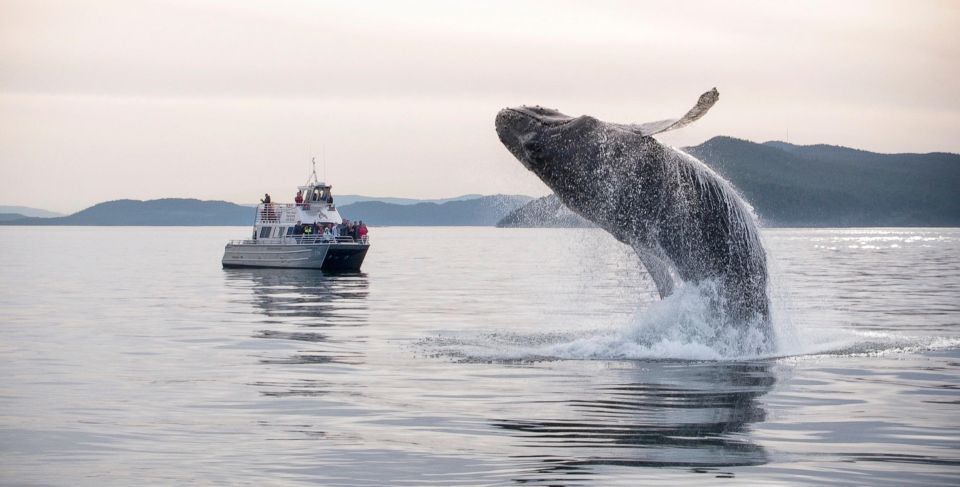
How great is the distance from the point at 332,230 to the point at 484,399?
4817 centimetres

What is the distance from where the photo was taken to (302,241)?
59250mm

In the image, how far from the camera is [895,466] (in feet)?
30.8

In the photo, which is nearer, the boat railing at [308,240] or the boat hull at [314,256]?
the boat hull at [314,256]

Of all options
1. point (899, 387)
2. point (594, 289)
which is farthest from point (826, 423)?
point (594, 289)

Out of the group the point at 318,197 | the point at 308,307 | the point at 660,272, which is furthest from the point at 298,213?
the point at 660,272

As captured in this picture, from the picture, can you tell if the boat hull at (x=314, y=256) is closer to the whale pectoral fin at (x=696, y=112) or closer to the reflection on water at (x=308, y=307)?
the reflection on water at (x=308, y=307)

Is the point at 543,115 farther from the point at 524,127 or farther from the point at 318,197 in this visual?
the point at 318,197

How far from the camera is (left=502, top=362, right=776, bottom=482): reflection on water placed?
9.66 m

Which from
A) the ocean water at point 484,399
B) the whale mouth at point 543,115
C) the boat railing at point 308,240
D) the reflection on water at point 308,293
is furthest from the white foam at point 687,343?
the boat railing at point 308,240

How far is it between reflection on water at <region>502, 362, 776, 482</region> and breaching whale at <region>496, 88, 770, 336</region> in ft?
4.35

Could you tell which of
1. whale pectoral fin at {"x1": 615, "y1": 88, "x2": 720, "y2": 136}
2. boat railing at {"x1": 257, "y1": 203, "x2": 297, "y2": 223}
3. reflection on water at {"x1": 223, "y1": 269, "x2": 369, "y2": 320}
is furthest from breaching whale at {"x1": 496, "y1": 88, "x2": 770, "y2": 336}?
boat railing at {"x1": 257, "y1": 203, "x2": 297, "y2": 223}

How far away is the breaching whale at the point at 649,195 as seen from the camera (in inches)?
582

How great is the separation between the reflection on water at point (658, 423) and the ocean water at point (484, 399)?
0.13 feet

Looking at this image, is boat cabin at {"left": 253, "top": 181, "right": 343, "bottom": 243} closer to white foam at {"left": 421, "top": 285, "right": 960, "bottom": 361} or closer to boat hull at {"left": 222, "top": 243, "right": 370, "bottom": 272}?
boat hull at {"left": 222, "top": 243, "right": 370, "bottom": 272}
